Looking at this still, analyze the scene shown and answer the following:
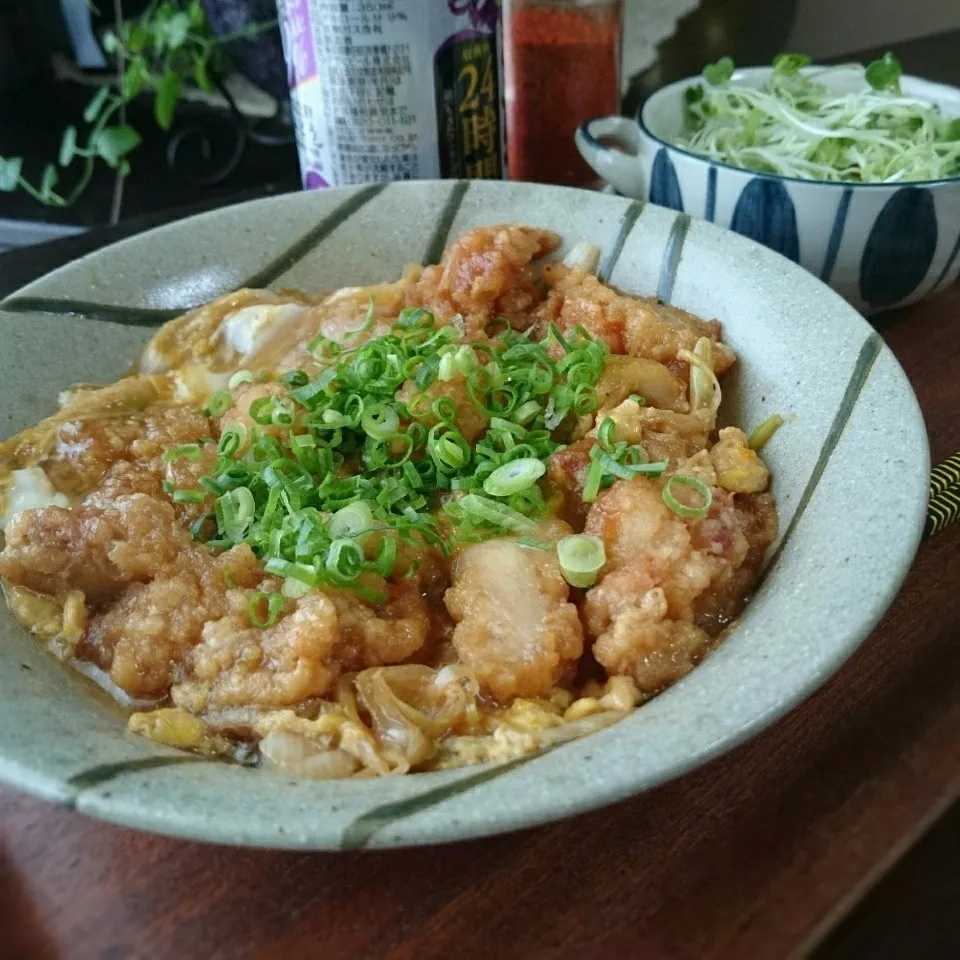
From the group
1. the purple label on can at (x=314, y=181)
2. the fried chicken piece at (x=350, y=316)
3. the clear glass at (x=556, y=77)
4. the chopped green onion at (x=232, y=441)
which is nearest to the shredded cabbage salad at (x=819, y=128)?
the clear glass at (x=556, y=77)

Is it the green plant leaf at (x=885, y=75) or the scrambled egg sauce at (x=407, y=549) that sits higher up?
the green plant leaf at (x=885, y=75)

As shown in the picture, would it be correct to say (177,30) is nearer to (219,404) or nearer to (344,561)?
(219,404)

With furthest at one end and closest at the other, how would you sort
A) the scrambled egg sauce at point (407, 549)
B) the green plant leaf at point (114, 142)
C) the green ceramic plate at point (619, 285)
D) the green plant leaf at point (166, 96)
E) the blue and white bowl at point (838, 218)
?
the green plant leaf at point (166, 96)
the green plant leaf at point (114, 142)
the blue and white bowl at point (838, 218)
the scrambled egg sauce at point (407, 549)
the green ceramic plate at point (619, 285)

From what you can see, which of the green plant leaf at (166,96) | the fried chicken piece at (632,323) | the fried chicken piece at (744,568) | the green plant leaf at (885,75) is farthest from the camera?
the green plant leaf at (166,96)

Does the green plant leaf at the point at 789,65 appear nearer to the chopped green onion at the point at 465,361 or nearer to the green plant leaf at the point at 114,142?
the chopped green onion at the point at 465,361

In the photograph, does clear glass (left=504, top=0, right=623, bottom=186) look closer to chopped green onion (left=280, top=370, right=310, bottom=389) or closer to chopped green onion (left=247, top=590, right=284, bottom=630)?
chopped green onion (left=280, top=370, right=310, bottom=389)

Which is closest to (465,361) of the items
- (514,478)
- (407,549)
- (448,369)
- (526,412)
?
(448,369)

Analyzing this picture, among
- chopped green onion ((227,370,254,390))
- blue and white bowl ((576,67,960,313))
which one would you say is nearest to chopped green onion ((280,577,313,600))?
chopped green onion ((227,370,254,390))
